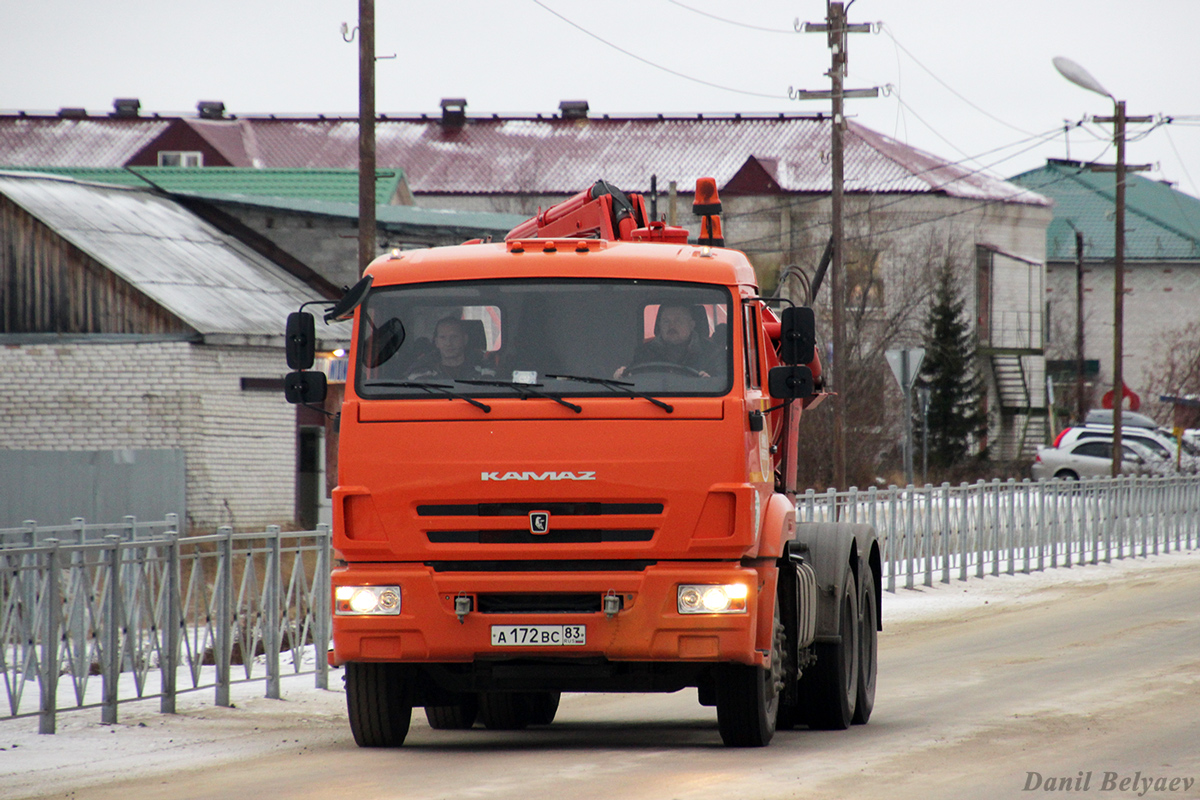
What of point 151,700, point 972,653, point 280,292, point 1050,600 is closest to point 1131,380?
point 280,292

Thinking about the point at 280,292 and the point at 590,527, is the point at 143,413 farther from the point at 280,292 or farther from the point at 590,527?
the point at 590,527

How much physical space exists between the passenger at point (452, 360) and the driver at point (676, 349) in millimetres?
707

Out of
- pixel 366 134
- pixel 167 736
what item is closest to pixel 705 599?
pixel 167 736

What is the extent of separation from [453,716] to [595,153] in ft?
169

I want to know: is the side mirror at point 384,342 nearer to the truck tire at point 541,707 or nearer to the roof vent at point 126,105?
the truck tire at point 541,707

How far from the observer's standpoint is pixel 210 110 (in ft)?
220

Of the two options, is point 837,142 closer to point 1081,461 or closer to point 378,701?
point 1081,461

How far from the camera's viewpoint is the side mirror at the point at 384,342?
29.9 feet

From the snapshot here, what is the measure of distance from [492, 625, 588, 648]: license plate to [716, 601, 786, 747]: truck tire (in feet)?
2.99

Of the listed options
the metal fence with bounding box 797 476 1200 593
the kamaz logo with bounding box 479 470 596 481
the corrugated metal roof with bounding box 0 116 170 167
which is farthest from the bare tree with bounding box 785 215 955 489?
the kamaz logo with bounding box 479 470 596 481

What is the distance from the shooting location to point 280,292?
3259cm

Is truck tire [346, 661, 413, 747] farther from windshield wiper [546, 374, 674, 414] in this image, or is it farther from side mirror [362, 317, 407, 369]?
windshield wiper [546, 374, 674, 414]

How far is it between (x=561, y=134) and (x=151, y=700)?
171 feet

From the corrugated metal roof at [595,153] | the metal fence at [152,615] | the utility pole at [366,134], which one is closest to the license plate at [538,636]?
the metal fence at [152,615]
